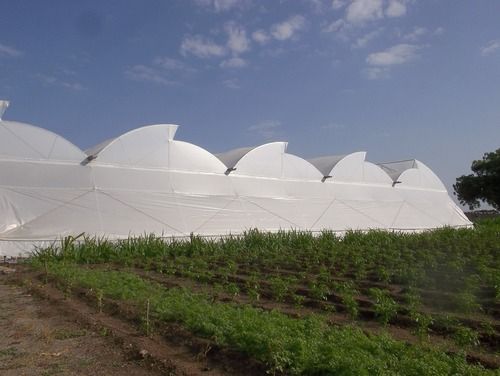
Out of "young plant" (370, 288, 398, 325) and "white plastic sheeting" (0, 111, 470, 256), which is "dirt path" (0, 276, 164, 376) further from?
"white plastic sheeting" (0, 111, 470, 256)

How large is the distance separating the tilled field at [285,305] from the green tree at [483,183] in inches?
1163

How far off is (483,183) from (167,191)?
33865 millimetres

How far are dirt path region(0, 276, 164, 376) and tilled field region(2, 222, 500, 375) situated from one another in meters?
0.24

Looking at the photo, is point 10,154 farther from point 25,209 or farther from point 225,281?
point 225,281

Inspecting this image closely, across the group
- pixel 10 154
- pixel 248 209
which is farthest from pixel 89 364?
pixel 248 209

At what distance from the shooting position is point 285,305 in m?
7.29

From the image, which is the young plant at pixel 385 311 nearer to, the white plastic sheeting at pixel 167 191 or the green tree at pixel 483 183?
the white plastic sheeting at pixel 167 191

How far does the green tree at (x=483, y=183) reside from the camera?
40331 millimetres

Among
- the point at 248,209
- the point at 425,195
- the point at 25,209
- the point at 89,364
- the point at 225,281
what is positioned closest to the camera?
the point at 89,364

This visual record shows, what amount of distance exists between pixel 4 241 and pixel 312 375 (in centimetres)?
1148

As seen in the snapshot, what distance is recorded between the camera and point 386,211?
22.5 metres

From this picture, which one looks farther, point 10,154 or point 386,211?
point 386,211

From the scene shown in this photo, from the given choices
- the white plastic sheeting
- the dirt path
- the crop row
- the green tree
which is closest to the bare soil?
the dirt path

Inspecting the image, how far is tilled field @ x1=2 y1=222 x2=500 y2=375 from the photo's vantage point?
434 centimetres
